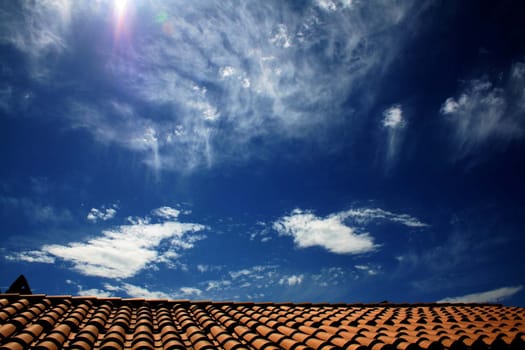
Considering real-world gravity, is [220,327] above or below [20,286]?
below

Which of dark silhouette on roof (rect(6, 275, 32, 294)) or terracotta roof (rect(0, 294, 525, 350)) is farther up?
dark silhouette on roof (rect(6, 275, 32, 294))

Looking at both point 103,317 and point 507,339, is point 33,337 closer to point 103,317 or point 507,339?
point 103,317

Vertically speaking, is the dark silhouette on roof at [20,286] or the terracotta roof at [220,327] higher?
the dark silhouette on roof at [20,286]

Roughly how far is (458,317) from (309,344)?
23.2ft

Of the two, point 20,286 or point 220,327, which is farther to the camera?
point 20,286

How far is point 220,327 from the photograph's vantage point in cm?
695

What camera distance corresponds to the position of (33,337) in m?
5.33

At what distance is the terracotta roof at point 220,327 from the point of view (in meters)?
5.44

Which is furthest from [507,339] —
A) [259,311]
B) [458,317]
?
[259,311]

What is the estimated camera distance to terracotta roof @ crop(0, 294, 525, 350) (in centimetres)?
544

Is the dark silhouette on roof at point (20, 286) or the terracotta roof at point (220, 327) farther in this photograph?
the dark silhouette on roof at point (20, 286)

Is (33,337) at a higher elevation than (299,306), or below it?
below

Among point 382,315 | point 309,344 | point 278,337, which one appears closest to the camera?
point 309,344

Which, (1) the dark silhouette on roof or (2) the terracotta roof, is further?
(1) the dark silhouette on roof
